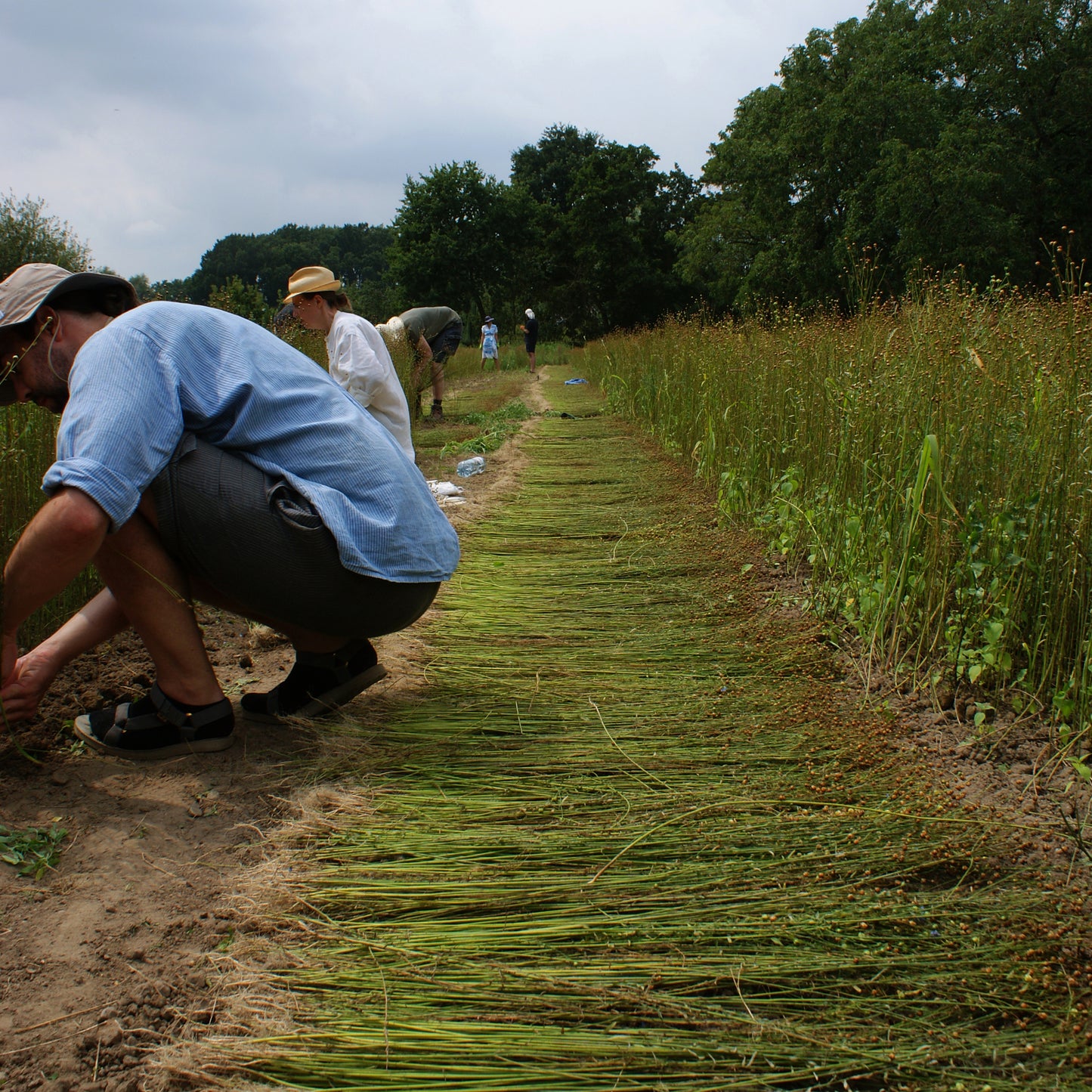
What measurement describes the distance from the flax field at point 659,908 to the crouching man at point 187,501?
444 mm

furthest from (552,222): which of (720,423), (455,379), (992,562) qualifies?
(992,562)

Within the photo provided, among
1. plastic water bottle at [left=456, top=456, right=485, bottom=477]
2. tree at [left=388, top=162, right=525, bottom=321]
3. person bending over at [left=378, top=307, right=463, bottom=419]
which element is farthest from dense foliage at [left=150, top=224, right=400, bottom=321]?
plastic water bottle at [left=456, top=456, right=485, bottom=477]

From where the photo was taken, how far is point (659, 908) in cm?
139

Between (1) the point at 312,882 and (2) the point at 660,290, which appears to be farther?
(2) the point at 660,290

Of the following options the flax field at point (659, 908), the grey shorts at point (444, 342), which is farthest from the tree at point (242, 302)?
the flax field at point (659, 908)

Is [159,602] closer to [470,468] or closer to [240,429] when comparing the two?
[240,429]

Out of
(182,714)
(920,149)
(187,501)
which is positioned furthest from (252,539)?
(920,149)

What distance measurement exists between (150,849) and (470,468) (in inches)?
188

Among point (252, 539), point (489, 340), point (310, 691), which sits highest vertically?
point (489, 340)

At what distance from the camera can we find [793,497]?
372 cm

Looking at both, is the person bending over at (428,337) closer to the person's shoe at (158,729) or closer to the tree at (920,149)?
the person's shoe at (158,729)

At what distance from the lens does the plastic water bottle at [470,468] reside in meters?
6.24

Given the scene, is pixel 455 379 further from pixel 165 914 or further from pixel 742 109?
pixel 742 109

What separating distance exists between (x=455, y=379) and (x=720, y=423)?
13.2 metres
